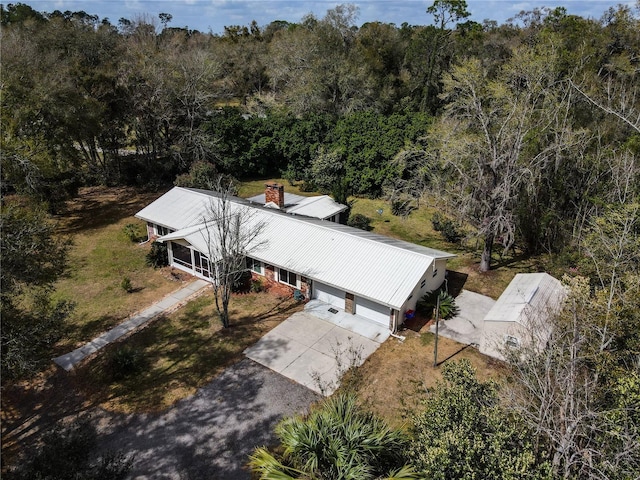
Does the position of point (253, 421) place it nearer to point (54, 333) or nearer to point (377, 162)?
point (54, 333)

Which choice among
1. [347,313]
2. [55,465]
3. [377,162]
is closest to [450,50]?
[377,162]

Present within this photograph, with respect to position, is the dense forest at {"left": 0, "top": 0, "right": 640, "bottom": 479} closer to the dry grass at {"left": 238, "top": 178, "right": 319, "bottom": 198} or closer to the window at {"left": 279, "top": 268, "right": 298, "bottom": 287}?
the dry grass at {"left": 238, "top": 178, "right": 319, "bottom": 198}

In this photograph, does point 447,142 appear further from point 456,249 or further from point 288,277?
point 288,277

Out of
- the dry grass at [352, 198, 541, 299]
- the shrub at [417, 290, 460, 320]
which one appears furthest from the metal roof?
the shrub at [417, 290, 460, 320]

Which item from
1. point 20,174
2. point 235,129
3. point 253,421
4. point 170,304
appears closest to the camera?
point 253,421

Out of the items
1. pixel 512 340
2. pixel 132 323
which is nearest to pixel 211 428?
pixel 132 323

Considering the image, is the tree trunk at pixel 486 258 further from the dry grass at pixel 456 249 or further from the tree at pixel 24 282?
the tree at pixel 24 282

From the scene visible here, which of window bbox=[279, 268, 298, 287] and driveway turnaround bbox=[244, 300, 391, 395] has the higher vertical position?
window bbox=[279, 268, 298, 287]
